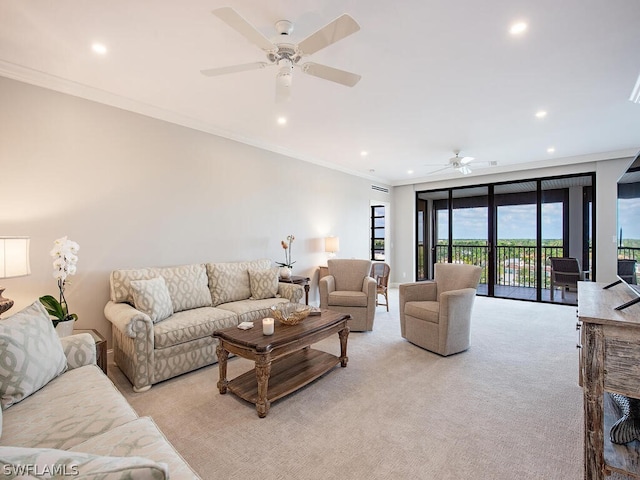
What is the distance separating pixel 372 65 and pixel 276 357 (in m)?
2.49

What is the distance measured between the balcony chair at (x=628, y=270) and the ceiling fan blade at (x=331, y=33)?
2283 millimetres

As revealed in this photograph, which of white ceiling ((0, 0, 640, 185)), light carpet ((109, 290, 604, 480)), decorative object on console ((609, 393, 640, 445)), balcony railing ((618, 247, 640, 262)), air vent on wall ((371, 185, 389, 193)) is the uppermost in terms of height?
white ceiling ((0, 0, 640, 185))

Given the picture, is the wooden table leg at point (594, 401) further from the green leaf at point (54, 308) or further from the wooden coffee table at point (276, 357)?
the green leaf at point (54, 308)

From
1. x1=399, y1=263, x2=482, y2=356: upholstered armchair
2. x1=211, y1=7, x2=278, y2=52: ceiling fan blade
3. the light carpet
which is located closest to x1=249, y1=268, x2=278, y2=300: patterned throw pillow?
the light carpet

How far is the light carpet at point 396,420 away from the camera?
5.73 feet

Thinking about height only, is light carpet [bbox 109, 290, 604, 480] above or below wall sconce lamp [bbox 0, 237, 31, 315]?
below

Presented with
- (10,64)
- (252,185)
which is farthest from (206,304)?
(10,64)

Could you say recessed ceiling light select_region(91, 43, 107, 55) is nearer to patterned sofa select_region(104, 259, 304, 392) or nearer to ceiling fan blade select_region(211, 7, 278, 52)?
ceiling fan blade select_region(211, 7, 278, 52)

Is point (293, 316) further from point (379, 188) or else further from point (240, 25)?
point (379, 188)

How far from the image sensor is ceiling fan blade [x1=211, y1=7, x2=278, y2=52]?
1612mm

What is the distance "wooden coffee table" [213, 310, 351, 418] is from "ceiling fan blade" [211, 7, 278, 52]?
201 centimetres

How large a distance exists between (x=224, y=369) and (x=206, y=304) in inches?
46.4

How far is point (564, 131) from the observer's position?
4.16 metres

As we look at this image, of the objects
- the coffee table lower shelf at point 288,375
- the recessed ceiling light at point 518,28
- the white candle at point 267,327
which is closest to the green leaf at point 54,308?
the coffee table lower shelf at point 288,375
